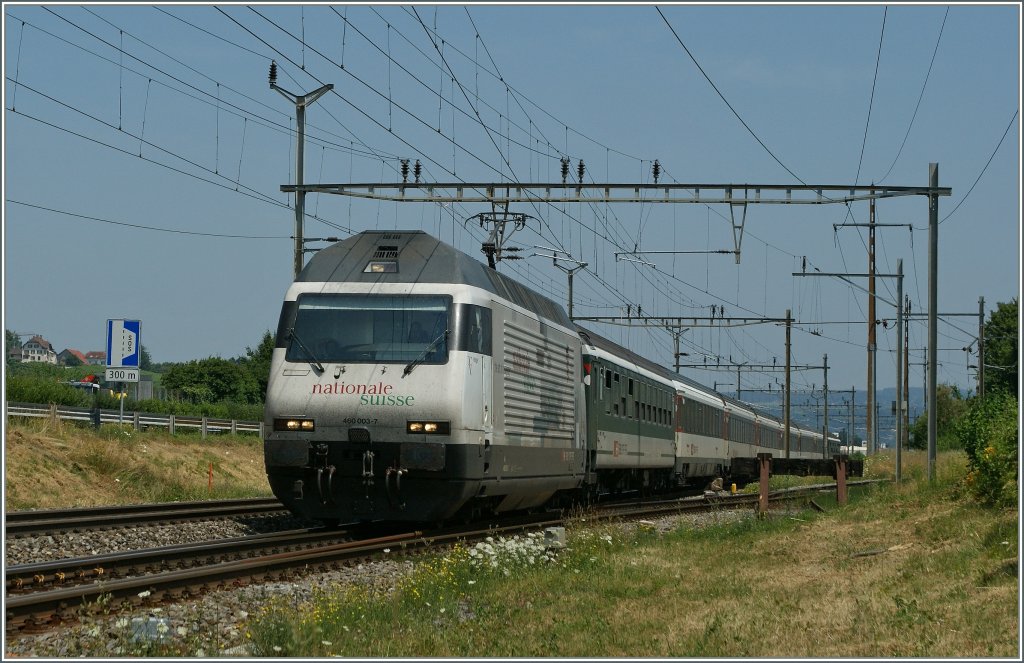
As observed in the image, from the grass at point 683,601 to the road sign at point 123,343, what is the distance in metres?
11.3

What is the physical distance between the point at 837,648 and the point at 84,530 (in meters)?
11.1

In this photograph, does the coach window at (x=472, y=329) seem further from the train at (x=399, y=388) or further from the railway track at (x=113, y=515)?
the railway track at (x=113, y=515)

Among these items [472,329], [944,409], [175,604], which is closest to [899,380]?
[472,329]

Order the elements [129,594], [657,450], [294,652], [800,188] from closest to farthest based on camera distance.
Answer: [294,652]
[129,594]
[800,188]
[657,450]

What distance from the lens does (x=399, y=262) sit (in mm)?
17938

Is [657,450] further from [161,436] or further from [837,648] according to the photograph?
[837,648]

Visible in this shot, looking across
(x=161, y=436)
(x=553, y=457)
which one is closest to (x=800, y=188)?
(x=553, y=457)

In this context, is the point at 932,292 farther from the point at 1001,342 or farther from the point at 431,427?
the point at 1001,342

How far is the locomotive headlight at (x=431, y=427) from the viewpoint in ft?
54.6

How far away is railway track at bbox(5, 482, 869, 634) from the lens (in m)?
10.3

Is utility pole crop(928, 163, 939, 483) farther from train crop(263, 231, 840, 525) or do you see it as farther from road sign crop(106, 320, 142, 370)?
road sign crop(106, 320, 142, 370)

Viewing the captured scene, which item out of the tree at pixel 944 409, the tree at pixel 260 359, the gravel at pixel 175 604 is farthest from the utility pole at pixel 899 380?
the tree at pixel 260 359

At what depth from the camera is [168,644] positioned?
923 centimetres

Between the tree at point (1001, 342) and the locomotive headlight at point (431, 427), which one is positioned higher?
the tree at point (1001, 342)
